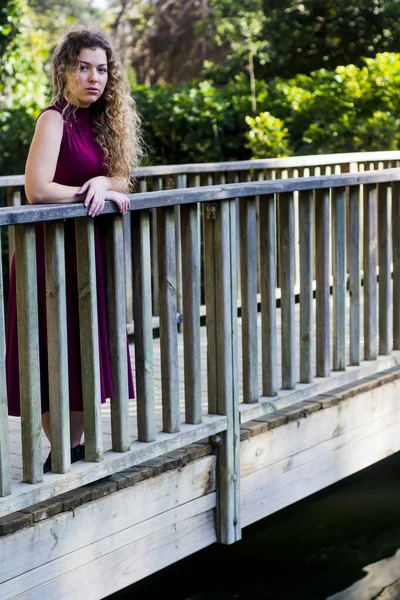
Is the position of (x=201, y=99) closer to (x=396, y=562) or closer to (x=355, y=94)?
(x=355, y=94)

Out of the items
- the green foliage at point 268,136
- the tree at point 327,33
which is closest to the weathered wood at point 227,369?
the green foliage at point 268,136

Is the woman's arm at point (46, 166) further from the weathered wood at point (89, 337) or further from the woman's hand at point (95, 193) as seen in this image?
the weathered wood at point (89, 337)

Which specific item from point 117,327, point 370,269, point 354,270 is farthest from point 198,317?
point 370,269

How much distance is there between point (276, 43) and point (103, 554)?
41.8ft

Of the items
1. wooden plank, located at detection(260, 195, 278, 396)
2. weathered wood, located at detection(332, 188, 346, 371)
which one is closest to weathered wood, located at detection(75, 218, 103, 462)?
wooden plank, located at detection(260, 195, 278, 396)

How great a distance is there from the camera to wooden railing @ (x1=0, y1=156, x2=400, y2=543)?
3.05 meters

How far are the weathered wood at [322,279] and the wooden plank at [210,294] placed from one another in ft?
2.23

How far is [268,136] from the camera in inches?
395

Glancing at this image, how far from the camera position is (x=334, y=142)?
9898 millimetres

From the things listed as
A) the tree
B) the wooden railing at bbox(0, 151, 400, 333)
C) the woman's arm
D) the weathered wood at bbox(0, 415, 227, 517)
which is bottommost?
the weathered wood at bbox(0, 415, 227, 517)

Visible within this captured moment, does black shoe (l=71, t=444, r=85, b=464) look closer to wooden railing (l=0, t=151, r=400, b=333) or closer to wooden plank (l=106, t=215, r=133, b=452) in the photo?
wooden plank (l=106, t=215, r=133, b=452)

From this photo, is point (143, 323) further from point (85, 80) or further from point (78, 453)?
point (85, 80)

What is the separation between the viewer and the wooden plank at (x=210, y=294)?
3770mm

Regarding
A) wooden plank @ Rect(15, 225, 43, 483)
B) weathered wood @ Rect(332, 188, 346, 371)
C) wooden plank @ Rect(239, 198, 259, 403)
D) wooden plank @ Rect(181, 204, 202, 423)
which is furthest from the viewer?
weathered wood @ Rect(332, 188, 346, 371)
